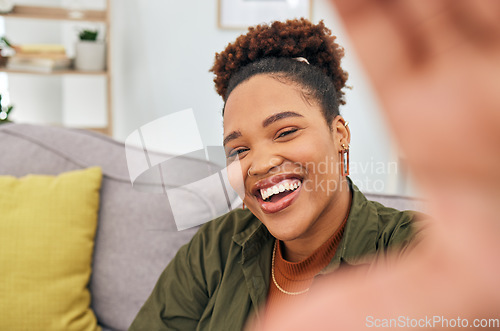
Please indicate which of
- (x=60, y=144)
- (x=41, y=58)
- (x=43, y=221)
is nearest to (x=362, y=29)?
(x=43, y=221)

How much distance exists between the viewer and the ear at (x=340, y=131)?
797 mm

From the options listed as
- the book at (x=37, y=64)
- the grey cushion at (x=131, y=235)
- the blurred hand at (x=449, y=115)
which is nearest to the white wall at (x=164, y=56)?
the book at (x=37, y=64)

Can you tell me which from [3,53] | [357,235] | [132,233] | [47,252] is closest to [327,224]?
[357,235]

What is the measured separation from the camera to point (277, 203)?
0.73 metres

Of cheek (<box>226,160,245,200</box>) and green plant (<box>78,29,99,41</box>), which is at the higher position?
green plant (<box>78,29,99,41</box>)

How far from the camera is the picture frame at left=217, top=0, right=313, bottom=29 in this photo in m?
2.38

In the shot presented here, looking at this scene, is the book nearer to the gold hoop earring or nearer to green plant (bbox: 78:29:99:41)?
green plant (bbox: 78:29:99:41)

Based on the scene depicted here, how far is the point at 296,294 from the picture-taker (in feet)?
2.68

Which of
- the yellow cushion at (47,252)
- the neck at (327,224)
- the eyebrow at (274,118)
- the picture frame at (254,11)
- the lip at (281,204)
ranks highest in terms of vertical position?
the picture frame at (254,11)

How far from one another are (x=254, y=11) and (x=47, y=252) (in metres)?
1.77

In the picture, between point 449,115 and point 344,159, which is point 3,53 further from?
point 449,115

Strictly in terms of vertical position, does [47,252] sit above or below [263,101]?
below

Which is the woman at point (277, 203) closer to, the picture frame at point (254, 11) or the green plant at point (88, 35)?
the picture frame at point (254, 11)

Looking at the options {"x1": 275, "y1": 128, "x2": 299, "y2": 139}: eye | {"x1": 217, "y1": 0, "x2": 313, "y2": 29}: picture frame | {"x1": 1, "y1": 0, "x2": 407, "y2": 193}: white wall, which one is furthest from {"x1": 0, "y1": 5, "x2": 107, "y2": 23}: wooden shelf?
{"x1": 275, "y1": 128, "x2": 299, "y2": 139}: eye
